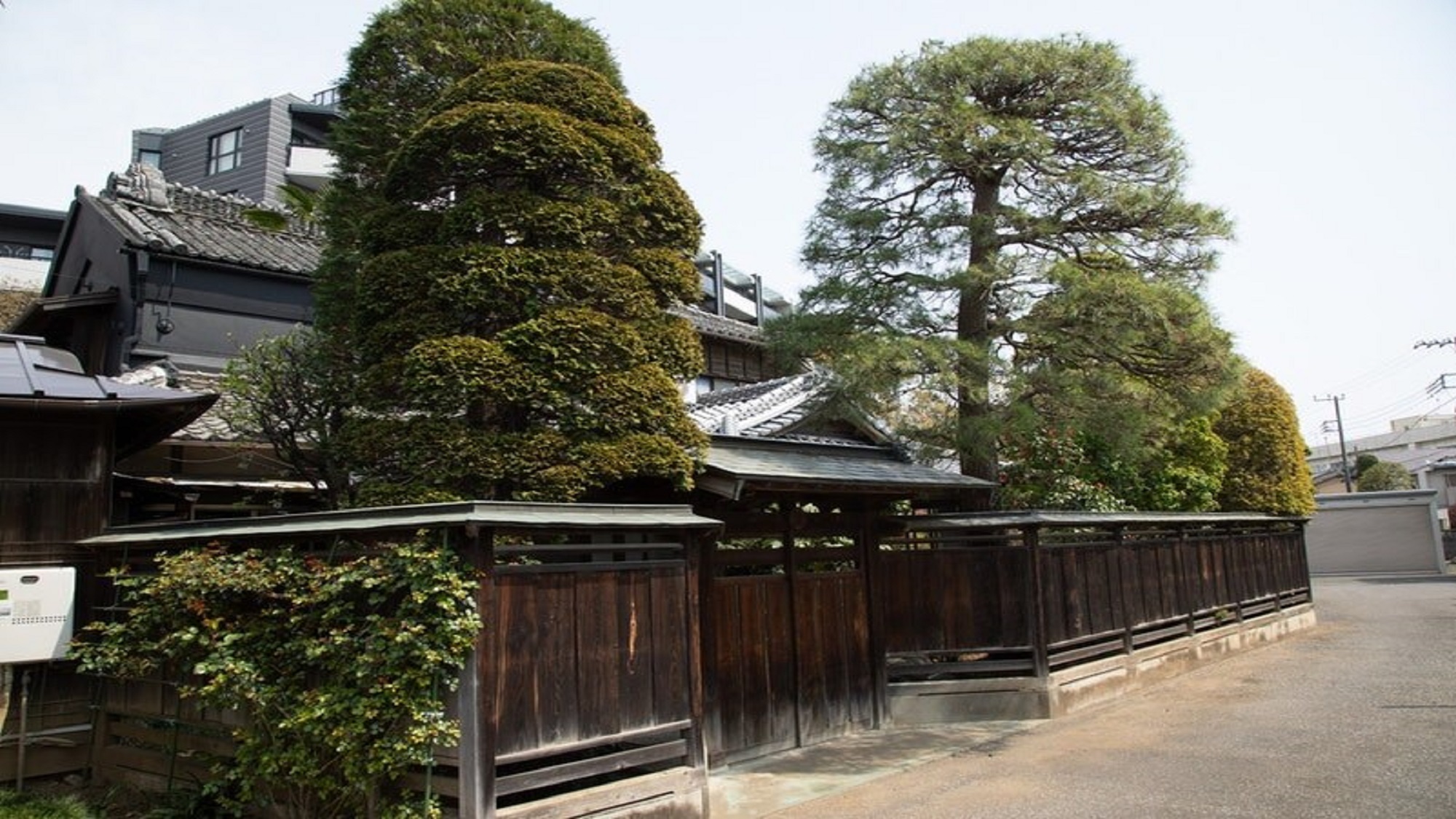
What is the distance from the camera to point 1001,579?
1208 cm

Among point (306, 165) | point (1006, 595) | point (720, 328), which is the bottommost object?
point (1006, 595)

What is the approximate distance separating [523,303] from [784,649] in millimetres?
4673

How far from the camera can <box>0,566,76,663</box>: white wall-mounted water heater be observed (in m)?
7.69

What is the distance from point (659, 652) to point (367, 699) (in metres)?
2.23

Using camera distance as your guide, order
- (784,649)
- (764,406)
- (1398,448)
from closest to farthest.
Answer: (784,649) → (764,406) → (1398,448)

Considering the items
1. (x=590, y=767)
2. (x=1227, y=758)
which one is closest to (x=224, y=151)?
(x=590, y=767)

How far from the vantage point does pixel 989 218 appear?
12.2 meters

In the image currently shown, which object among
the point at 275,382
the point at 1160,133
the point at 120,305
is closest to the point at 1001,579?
the point at 1160,133

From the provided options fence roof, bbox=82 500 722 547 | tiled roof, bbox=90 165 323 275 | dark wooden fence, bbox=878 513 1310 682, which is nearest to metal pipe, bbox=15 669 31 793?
fence roof, bbox=82 500 722 547

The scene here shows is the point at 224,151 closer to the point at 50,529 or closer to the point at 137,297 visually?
the point at 137,297

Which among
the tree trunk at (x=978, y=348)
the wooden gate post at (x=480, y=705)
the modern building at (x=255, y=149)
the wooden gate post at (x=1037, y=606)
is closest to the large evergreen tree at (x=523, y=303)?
the wooden gate post at (x=480, y=705)

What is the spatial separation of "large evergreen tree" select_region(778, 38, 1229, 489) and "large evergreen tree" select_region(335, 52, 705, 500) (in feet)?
12.4

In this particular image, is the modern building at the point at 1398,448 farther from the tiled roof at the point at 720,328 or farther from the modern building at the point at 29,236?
the modern building at the point at 29,236

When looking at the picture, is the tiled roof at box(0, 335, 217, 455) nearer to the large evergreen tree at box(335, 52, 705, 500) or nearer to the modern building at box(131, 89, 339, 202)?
the large evergreen tree at box(335, 52, 705, 500)
